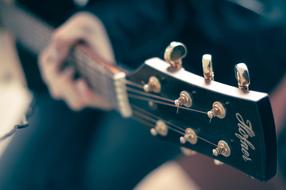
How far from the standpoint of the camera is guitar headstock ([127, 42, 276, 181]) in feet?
1.64

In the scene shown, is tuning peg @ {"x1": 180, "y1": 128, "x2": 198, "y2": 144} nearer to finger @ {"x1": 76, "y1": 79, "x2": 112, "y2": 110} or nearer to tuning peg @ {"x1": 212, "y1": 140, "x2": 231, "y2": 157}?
tuning peg @ {"x1": 212, "y1": 140, "x2": 231, "y2": 157}

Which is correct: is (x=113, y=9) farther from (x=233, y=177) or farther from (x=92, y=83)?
(x=233, y=177)

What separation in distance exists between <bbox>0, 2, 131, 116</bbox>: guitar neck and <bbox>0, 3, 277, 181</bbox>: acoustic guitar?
1 cm

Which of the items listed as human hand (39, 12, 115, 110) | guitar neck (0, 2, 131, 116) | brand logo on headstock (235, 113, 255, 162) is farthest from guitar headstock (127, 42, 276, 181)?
human hand (39, 12, 115, 110)

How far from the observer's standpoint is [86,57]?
840mm

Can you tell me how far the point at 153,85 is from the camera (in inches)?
24.1

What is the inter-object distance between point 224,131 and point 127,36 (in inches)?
16.2

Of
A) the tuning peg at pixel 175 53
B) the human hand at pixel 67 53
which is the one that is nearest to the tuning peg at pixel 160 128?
the tuning peg at pixel 175 53

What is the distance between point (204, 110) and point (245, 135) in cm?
6

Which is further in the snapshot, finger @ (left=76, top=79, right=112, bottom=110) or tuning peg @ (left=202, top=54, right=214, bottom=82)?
finger @ (left=76, top=79, right=112, bottom=110)

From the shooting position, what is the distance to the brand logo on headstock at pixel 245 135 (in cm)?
51

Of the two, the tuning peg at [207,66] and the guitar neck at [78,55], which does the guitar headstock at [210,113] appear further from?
the guitar neck at [78,55]

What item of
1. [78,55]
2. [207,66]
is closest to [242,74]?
[207,66]

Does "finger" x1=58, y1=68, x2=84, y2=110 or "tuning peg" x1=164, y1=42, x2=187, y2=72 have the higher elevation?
"tuning peg" x1=164, y1=42, x2=187, y2=72
